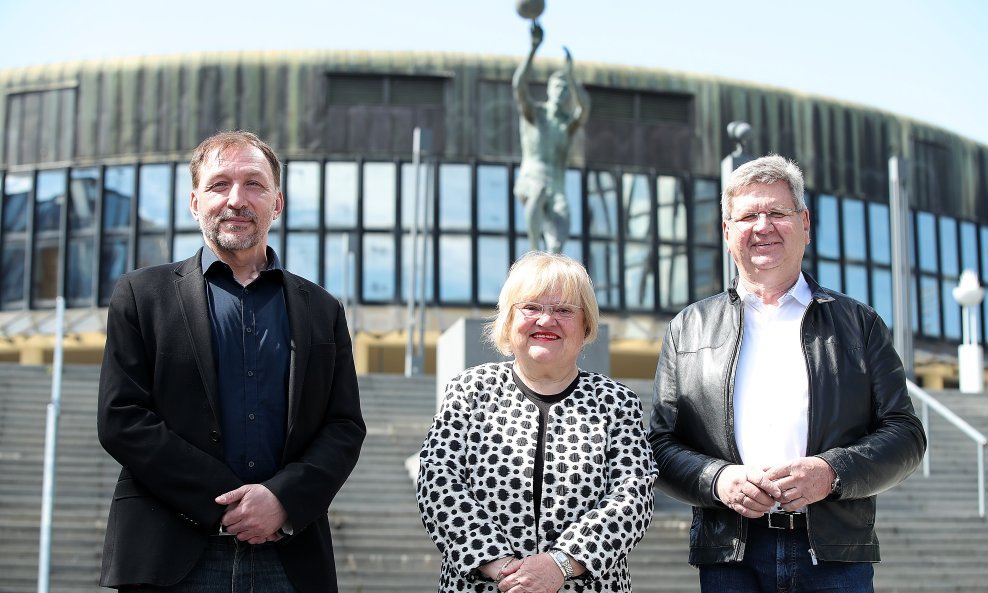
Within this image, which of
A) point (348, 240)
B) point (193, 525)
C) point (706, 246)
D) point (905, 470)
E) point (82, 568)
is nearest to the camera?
point (193, 525)

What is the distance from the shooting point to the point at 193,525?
3.38 m

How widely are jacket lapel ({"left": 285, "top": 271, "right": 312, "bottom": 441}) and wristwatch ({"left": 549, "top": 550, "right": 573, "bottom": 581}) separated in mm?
870

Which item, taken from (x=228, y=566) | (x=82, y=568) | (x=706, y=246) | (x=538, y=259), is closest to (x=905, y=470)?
(x=538, y=259)

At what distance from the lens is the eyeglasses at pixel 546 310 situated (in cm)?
368

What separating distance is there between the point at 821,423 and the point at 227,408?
181 cm

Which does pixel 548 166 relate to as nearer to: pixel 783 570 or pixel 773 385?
pixel 773 385

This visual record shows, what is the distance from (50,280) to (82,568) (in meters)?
23.7

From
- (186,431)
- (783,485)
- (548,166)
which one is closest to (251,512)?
(186,431)

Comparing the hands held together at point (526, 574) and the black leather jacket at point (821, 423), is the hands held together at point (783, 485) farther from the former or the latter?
the hands held together at point (526, 574)

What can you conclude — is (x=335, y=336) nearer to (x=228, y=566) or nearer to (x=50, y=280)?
(x=228, y=566)

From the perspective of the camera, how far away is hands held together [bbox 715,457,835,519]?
11.3ft

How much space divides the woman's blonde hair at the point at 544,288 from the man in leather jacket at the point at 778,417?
40 cm

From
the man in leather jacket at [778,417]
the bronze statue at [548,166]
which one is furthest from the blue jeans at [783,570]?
the bronze statue at [548,166]

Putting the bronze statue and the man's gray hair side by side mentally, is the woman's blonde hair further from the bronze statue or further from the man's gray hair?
the bronze statue
